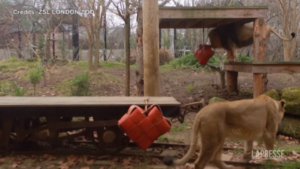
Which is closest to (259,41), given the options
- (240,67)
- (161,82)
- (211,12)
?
(240,67)

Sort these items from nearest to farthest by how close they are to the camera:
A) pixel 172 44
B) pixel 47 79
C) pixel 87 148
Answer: pixel 87 148, pixel 47 79, pixel 172 44

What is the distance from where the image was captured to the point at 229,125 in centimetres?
452

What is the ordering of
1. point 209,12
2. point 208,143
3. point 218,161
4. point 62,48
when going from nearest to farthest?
point 208,143 → point 218,161 → point 209,12 → point 62,48

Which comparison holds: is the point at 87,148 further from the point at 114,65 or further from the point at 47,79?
the point at 114,65

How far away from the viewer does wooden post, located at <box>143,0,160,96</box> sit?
6.70 m

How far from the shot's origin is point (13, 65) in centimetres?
1501

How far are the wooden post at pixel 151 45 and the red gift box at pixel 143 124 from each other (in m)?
2.13

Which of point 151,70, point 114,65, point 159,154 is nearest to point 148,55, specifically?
point 151,70

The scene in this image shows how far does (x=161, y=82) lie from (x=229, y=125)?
335 inches

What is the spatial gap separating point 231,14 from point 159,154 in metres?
4.21

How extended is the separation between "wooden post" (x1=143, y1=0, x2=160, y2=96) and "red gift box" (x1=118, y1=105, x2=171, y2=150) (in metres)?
2.13

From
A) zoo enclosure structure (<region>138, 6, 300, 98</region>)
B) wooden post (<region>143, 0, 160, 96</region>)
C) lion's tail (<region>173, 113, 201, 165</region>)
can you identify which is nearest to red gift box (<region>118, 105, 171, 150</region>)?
lion's tail (<region>173, 113, 201, 165</region>)

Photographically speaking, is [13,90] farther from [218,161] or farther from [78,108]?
[218,161]

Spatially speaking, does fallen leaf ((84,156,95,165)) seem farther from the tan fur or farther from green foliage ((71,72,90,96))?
the tan fur
